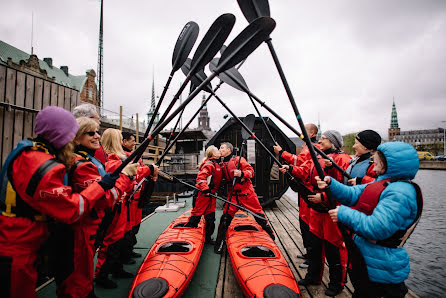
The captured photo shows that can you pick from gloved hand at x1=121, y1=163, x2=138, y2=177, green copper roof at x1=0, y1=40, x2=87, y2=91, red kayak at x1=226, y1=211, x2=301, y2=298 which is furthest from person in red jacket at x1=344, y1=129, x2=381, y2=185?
green copper roof at x1=0, y1=40, x2=87, y2=91

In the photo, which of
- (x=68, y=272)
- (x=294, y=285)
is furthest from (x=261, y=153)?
(x=68, y=272)

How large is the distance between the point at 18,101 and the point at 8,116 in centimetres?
33

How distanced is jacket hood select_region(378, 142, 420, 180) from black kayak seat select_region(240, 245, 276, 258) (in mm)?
2141

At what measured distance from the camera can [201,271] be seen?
10.8ft

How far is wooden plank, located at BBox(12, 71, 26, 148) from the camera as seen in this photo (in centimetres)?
387

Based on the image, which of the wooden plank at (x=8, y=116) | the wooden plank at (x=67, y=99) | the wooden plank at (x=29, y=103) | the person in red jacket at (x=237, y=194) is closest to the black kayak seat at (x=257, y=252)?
the person in red jacket at (x=237, y=194)

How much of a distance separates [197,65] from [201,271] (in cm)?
305

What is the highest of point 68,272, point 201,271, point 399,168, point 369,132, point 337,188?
point 369,132

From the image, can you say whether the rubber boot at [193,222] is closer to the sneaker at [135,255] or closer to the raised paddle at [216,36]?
the sneaker at [135,255]

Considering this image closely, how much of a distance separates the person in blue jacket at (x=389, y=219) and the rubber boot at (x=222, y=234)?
8.83ft

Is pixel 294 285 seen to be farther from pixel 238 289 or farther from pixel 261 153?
pixel 261 153

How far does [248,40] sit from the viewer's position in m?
1.96

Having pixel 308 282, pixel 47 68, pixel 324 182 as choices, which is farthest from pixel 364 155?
pixel 47 68

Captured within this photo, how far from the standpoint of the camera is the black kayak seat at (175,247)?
3.15 metres
